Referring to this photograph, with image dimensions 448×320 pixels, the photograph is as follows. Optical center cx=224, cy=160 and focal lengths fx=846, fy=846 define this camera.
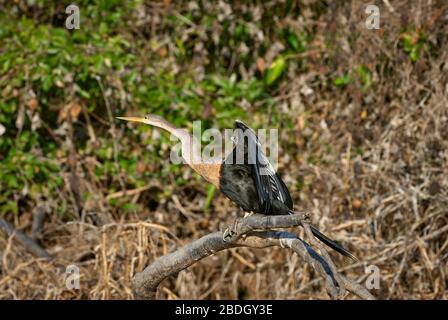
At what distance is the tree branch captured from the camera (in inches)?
100

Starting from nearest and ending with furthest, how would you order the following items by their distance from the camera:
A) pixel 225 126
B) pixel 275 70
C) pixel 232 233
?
pixel 232 233
pixel 225 126
pixel 275 70

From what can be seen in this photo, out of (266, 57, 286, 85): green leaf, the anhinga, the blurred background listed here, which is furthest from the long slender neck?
(266, 57, 286, 85): green leaf

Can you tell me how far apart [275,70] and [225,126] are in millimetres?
689

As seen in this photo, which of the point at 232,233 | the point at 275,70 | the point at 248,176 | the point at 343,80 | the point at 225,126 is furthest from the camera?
the point at 275,70

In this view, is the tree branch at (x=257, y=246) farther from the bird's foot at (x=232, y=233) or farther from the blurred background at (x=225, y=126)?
the blurred background at (x=225, y=126)

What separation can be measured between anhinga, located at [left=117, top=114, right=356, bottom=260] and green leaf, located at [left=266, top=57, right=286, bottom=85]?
2505 mm

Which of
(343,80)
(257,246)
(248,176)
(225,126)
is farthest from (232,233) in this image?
(343,80)

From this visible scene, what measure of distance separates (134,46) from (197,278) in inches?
66.8

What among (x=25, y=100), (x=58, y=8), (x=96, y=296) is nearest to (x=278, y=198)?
(x=96, y=296)

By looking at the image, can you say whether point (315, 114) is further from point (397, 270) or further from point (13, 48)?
point (13, 48)

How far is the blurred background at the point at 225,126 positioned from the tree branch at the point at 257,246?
159cm

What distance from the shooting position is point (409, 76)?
223 inches

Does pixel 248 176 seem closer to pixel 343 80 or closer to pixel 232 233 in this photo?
pixel 232 233

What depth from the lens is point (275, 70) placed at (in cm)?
620
